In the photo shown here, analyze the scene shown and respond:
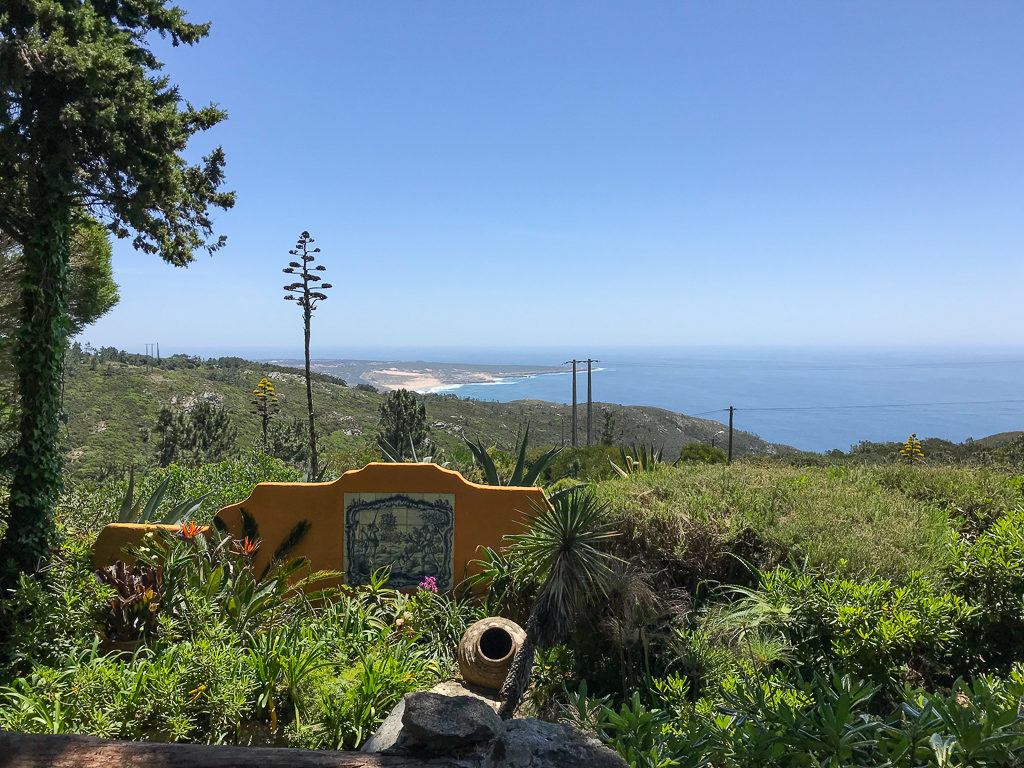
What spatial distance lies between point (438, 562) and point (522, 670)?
8.16ft

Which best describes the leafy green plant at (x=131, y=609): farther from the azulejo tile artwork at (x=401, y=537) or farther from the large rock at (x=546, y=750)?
the large rock at (x=546, y=750)

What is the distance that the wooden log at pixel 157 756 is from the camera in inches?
76.1

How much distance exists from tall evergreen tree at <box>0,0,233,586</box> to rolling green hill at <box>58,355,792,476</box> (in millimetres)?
8763

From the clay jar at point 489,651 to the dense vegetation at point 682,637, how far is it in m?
0.35

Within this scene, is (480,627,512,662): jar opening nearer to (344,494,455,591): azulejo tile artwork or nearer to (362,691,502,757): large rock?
(344,494,455,591): azulejo tile artwork

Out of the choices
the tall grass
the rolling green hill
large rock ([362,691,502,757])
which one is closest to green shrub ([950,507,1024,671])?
the tall grass

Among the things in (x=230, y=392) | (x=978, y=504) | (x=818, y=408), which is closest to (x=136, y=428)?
(x=230, y=392)

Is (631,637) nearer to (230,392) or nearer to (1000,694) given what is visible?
(1000,694)

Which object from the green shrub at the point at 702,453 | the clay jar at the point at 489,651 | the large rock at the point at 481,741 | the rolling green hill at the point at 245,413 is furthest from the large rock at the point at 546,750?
the green shrub at the point at 702,453

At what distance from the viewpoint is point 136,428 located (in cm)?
3734

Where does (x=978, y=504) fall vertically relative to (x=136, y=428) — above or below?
above

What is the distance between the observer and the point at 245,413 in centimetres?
4416

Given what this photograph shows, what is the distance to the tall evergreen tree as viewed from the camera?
573cm

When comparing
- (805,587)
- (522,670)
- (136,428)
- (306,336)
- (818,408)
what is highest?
(306,336)
